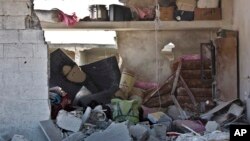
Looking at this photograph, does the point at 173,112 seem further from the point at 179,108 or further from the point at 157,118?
the point at 157,118

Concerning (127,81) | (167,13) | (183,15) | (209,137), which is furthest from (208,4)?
(209,137)

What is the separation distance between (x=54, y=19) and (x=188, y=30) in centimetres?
304

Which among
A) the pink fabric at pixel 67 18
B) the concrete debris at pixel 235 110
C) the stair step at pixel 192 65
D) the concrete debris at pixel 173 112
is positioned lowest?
the concrete debris at pixel 173 112

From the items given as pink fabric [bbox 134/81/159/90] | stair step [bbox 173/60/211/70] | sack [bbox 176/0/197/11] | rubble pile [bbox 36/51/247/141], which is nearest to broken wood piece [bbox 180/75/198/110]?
rubble pile [bbox 36/51/247/141]

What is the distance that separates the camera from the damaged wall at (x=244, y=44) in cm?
827

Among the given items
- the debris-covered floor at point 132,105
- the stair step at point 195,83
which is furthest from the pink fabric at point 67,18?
the stair step at point 195,83

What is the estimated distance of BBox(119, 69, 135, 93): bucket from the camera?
1077cm

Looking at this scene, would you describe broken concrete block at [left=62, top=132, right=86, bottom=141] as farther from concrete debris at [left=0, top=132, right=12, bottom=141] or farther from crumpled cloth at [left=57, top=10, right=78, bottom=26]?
crumpled cloth at [left=57, top=10, right=78, bottom=26]

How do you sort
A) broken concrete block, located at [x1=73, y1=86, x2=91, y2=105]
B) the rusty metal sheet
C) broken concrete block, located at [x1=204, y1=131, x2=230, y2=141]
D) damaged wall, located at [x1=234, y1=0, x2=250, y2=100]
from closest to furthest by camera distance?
broken concrete block, located at [x1=204, y1=131, x2=230, y2=141]
damaged wall, located at [x1=234, y1=0, x2=250, y2=100]
the rusty metal sheet
broken concrete block, located at [x1=73, y1=86, x2=91, y2=105]

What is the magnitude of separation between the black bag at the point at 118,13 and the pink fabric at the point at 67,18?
→ 0.80m

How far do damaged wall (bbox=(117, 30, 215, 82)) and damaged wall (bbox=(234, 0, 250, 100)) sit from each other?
94.1 inches

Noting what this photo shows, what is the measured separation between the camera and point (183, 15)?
36.0 ft

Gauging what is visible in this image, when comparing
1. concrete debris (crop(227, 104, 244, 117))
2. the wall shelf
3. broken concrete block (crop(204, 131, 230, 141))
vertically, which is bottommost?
broken concrete block (crop(204, 131, 230, 141))

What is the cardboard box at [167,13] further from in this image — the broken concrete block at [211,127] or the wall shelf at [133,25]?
the broken concrete block at [211,127]
